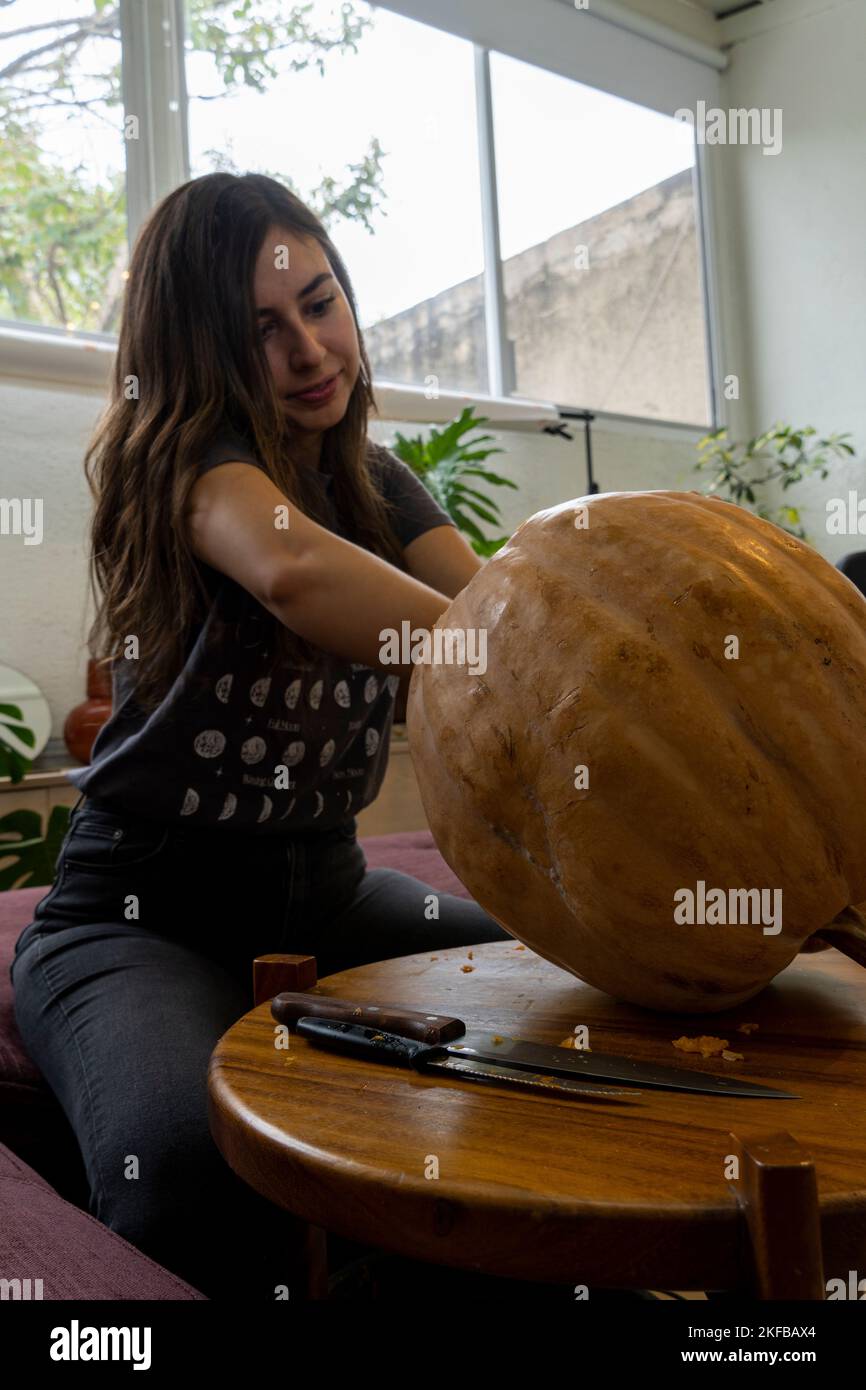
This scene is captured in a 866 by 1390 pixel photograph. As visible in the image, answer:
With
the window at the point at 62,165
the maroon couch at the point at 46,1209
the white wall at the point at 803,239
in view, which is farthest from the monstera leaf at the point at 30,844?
the white wall at the point at 803,239

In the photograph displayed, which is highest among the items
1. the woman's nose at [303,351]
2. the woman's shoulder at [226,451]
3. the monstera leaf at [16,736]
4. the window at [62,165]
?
the window at [62,165]

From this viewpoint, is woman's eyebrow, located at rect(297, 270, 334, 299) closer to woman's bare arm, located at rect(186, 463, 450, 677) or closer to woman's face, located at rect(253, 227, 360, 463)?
woman's face, located at rect(253, 227, 360, 463)

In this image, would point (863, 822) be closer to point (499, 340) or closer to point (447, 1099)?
point (447, 1099)

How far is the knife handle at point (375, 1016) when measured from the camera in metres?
0.79

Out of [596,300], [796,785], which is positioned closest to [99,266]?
[596,300]

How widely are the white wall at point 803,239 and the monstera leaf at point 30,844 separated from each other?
13.5ft

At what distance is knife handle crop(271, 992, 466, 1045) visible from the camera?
0.79 m

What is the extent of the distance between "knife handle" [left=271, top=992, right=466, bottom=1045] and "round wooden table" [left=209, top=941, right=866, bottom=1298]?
3 cm

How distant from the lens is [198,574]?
4.49ft

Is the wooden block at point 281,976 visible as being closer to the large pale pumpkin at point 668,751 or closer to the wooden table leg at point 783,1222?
the large pale pumpkin at point 668,751

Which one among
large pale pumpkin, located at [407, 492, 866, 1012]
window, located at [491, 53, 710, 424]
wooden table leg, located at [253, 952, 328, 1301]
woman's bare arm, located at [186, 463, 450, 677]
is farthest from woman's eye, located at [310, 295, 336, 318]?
window, located at [491, 53, 710, 424]

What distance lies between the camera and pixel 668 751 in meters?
0.79

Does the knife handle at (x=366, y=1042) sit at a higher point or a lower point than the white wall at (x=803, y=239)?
lower

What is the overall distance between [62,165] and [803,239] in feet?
12.2
